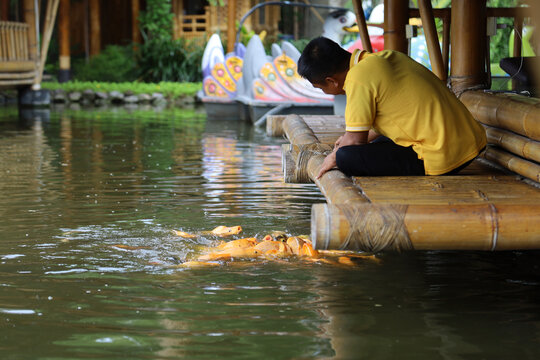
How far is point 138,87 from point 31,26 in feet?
→ 13.1

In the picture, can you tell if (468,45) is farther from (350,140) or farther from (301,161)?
(350,140)

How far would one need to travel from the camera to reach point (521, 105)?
4.69 m

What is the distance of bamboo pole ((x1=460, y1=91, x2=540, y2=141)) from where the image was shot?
4.46m

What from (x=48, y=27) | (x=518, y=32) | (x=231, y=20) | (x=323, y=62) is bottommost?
(x=323, y=62)

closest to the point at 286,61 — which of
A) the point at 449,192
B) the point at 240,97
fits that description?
the point at 240,97

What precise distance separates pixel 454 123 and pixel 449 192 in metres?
0.55

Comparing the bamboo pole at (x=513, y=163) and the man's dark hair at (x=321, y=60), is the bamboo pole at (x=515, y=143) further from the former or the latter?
the man's dark hair at (x=321, y=60)

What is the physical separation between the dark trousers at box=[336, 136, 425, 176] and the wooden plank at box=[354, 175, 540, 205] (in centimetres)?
9

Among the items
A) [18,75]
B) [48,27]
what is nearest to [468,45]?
[18,75]

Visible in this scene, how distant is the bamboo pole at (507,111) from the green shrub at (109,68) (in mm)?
18669

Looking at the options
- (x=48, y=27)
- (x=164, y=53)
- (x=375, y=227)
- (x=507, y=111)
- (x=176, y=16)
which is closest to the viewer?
(x=375, y=227)

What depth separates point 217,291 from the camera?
4.40 m

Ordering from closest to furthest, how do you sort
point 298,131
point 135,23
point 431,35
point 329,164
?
point 329,164, point 431,35, point 298,131, point 135,23

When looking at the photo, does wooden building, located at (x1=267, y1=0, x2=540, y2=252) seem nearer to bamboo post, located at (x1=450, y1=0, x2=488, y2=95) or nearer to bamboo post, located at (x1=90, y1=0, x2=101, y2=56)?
bamboo post, located at (x1=450, y1=0, x2=488, y2=95)
